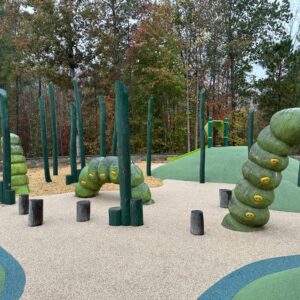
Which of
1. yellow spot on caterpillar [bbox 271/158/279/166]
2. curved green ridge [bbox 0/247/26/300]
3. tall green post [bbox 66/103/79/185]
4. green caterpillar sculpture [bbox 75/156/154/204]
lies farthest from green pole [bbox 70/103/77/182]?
yellow spot on caterpillar [bbox 271/158/279/166]

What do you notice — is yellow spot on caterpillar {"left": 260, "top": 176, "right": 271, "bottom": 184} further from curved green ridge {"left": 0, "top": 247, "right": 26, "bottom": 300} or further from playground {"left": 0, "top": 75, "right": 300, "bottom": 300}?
curved green ridge {"left": 0, "top": 247, "right": 26, "bottom": 300}

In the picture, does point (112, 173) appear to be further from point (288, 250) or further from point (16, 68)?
point (16, 68)

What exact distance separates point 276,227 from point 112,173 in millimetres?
3185

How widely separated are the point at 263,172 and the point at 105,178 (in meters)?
3.37

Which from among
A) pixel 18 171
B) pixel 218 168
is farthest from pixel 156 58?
pixel 18 171

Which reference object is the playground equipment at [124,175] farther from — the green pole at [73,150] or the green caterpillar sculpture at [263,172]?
the green pole at [73,150]

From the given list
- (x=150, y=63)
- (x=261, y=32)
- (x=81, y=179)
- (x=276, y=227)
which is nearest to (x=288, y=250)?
(x=276, y=227)

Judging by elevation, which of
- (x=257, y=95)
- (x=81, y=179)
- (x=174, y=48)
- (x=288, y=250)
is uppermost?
(x=174, y=48)

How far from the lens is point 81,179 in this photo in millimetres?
7602

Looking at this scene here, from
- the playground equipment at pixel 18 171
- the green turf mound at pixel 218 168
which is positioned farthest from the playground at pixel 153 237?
the green turf mound at pixel 218 168

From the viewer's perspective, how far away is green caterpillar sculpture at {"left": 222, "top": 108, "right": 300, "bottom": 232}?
461cm

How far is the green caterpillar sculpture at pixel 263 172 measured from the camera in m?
4.61

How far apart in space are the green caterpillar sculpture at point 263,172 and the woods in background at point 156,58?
1302cm

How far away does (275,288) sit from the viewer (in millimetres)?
2961
